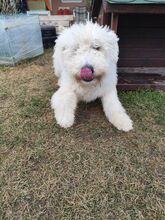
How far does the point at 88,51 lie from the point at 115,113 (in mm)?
671

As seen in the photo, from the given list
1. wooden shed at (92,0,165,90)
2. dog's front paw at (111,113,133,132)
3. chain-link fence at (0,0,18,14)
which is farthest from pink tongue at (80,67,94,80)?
chain-link fence at (0,0,18,14)

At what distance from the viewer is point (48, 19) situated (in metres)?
5.57

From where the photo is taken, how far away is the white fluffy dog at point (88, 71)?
1.99m

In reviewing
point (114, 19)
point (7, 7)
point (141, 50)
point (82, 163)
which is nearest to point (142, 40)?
point (141, 50)

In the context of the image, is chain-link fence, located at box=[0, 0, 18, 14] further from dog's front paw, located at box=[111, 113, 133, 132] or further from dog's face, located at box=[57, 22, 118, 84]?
dog's front paw, located at box=[111, 113, 133, 132]

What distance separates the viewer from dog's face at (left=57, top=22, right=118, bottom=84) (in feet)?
6.45

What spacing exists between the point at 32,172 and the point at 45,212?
372 mm

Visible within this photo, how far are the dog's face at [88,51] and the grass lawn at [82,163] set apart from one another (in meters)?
0.56

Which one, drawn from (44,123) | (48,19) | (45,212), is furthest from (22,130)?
(48,19)

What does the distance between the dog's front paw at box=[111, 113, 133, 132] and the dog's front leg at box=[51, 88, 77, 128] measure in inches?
17.1

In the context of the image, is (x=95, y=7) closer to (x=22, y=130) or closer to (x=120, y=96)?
(x=120, y=96)

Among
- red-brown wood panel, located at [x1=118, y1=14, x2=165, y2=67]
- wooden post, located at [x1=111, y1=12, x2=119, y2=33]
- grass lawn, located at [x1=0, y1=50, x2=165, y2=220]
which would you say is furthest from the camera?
red-brown wood panel, located at [x1=118, y1=14, x2=165, y2=67]

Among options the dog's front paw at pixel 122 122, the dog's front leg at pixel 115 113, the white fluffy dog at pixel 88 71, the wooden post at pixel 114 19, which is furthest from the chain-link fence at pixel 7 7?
the dog's front paw at pixel 122 122

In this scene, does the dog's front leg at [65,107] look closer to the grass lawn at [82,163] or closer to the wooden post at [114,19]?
the grass lawn at [82,163]
